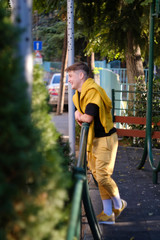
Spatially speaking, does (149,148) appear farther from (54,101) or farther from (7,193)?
(54,101)

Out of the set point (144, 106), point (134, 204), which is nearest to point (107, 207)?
point (134, 204)

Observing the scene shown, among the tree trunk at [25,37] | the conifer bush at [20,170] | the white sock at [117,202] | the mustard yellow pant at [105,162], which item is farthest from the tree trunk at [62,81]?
the conifer bush at [20,170]

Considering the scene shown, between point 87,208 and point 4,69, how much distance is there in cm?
188

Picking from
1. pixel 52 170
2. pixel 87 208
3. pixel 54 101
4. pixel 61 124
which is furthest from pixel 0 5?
pixel 54 101

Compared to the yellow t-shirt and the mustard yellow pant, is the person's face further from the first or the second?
the mustard yellow pant

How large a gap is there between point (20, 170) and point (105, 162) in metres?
2.73

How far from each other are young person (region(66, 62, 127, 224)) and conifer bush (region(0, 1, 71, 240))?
2349mm

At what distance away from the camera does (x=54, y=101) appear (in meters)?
19.4

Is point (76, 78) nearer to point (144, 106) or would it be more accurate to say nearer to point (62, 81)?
point (144, 106)

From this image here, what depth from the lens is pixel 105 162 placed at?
434cm

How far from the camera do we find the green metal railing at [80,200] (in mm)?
2030

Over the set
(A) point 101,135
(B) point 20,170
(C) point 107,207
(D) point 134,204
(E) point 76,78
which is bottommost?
(D) point 134,204

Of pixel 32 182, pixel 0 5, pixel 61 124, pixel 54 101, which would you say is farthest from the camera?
pixel 54 101

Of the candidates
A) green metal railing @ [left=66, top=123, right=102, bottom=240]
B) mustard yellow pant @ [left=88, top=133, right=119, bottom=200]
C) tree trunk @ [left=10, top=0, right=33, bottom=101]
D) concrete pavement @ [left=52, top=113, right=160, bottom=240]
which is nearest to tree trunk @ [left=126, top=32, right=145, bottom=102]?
concrete pavement @ [left=52, top=113, right=160, bottom=240]
